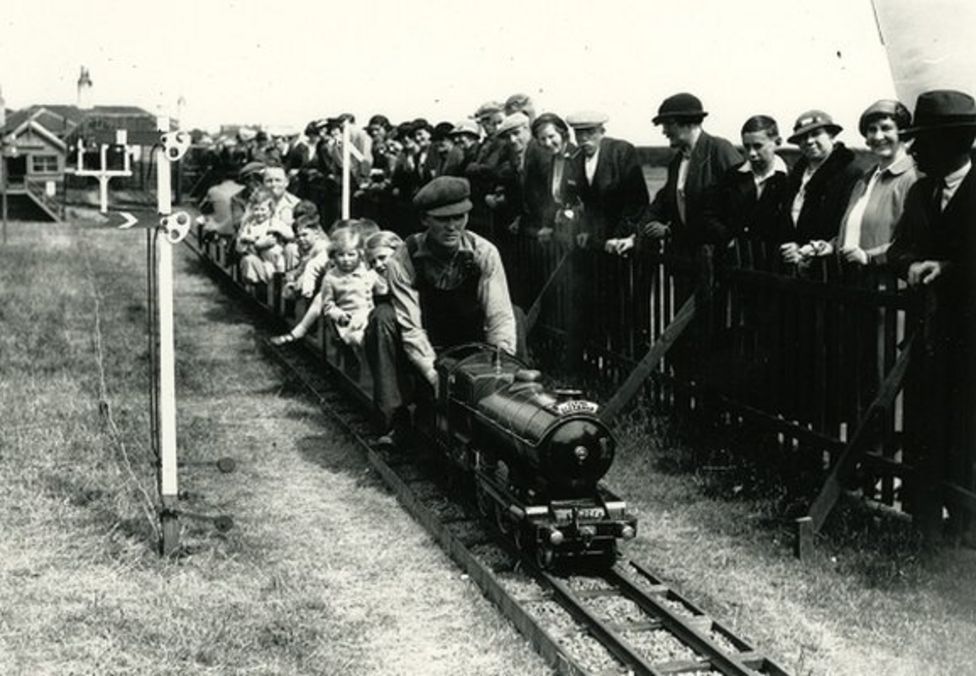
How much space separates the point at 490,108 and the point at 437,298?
573cm

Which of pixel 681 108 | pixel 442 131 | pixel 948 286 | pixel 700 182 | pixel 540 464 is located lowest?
pixel 540 464

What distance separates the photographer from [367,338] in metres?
8.95

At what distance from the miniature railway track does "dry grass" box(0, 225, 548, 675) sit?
0.12 meters

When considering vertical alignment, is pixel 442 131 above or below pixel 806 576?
above

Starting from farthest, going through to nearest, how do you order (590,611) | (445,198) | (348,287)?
(348,287) < (445,198) < (590,611)

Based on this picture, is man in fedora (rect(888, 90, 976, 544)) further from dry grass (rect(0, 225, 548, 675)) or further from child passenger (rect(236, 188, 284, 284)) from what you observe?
child passenger (rect(236, 188, 284, 284))

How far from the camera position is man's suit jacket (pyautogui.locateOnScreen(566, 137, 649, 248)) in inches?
437

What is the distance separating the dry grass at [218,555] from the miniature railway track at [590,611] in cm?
12

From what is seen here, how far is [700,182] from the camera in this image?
9852 millimetres

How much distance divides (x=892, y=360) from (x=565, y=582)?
2298 millimetres

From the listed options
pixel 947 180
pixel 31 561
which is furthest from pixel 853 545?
pixel 31 561

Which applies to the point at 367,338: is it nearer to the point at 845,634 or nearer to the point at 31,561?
the point at 31,561

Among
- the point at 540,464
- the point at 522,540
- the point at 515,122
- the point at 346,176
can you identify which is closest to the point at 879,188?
the point at 540,464

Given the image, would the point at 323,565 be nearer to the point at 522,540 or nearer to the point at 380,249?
the point at 522,540
